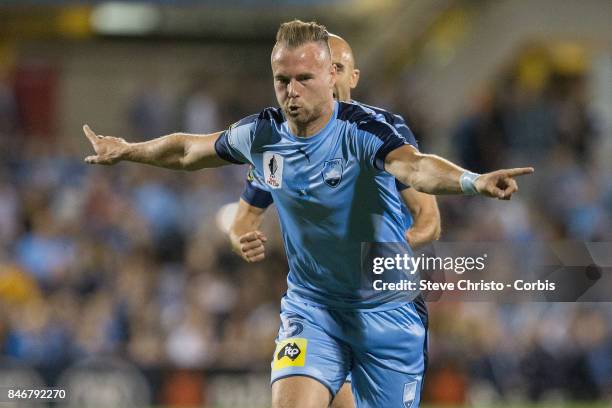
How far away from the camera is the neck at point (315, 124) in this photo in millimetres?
6102

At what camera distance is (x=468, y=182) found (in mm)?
5219

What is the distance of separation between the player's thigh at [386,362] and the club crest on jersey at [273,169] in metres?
0.89

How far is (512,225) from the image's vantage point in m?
15.0

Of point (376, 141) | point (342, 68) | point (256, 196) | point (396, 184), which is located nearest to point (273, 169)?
point (376, 141)

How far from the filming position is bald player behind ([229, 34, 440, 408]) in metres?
6.32

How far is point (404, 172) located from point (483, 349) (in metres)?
8.22

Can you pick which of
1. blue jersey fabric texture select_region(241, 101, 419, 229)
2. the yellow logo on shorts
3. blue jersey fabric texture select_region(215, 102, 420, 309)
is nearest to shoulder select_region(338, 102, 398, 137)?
blue jersey fabric texture select_region(215, 102, 420, 309)

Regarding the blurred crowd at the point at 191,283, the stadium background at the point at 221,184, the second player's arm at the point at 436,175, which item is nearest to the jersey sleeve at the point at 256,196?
the second player's arm at the point at 436,175

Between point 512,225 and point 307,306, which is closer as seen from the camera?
point 307,306

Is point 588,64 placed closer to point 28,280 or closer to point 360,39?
point 360,39

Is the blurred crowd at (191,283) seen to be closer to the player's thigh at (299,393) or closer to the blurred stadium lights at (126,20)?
the blurred stadium lights at (126,20)

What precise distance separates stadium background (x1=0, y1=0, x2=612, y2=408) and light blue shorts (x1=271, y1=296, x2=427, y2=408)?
12.0 ft

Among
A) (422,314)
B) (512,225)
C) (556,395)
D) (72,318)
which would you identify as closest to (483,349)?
(556,395)

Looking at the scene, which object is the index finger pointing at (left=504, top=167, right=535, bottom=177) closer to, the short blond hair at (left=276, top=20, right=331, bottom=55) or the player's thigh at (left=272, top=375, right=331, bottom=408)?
the short blond hair at (left=276, top=20, right=331, bottom=55)
